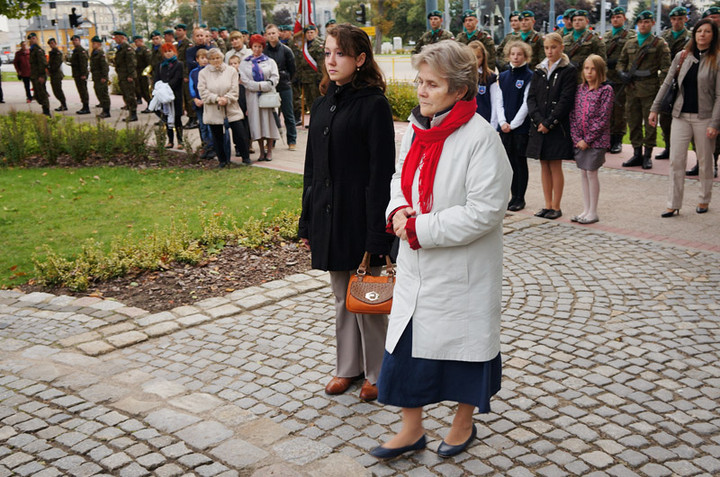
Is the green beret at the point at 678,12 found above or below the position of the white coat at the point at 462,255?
above

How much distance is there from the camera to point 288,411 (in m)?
4.50

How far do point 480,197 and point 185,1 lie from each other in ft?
241

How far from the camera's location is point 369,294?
4.21m

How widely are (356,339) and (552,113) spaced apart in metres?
5.14

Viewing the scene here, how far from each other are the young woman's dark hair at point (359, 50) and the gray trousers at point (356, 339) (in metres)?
1.10

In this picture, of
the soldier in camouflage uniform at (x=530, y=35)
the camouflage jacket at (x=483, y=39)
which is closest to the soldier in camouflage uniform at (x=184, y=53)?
the camouflage jacket at (x=483, y=39)

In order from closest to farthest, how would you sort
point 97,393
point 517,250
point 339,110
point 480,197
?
point 480,197 < point 339,110 < point 97,393 < point 517,250

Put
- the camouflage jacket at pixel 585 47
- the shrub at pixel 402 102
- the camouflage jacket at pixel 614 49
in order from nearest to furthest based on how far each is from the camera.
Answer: the camouflage jacket at pixel 585 47
the camouflage jacket at pixel 614 49
the shrub at pixel 402 102

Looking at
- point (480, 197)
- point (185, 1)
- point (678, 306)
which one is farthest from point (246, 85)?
point (185, 1)

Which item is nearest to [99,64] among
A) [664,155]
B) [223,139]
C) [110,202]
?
[223,139]

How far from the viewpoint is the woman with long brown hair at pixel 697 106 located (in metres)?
8.37

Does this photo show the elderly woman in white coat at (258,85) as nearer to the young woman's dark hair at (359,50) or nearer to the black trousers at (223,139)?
the black trousers at (223,139)

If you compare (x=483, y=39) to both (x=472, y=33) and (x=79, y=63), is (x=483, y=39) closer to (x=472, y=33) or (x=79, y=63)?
(x=472, y=33)

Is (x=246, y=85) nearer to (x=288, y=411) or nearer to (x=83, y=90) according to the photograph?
(x=288, y=411)
